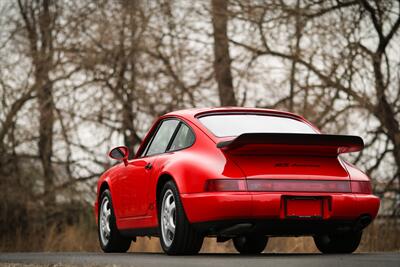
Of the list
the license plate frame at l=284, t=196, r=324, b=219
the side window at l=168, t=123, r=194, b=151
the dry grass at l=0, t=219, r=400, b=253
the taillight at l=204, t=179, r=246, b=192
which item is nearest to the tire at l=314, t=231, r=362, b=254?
the license plate frame at l=284, t=196, r=324, b=219

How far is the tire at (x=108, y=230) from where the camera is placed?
11.1 meters

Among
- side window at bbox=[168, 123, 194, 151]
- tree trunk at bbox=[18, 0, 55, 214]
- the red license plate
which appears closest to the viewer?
the red license plate

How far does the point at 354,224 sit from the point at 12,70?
632 inches

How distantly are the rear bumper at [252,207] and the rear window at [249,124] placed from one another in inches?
32.3

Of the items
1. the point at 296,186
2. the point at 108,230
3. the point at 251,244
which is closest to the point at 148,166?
the point at 108,230

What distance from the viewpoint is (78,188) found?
76.4 ft

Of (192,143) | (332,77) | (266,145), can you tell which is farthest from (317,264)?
(332,77)

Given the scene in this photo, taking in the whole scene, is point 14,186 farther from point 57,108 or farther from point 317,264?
point 317,264

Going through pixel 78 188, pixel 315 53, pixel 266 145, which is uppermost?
pixel 315 53

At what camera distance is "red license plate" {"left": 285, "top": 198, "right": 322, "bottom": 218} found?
8438 mm

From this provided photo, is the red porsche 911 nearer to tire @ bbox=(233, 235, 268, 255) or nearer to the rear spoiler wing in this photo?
the rear spoiler wing

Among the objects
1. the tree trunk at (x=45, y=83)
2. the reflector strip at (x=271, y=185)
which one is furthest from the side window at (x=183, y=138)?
the tree trunk at (x=45, y=83)

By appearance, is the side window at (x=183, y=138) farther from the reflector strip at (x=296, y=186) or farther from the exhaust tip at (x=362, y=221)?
the exhaust tip at (x=362, y=221)

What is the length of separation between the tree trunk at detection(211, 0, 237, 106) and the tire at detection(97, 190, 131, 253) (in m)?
9.51
